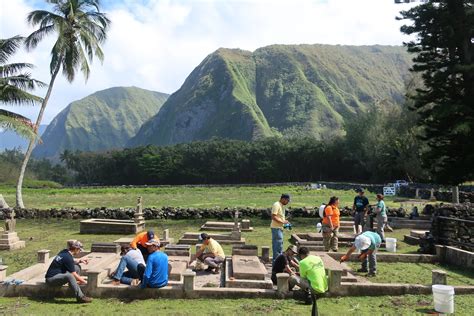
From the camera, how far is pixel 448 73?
23.5m

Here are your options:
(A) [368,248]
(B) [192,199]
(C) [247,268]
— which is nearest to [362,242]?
(A) [368,248]

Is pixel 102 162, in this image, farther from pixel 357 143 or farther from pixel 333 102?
pixel 333 102

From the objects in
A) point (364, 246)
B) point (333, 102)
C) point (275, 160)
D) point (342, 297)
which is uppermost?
point (333, 102)

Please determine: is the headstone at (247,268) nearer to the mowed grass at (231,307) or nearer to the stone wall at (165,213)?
the mowed grass at (231,307)

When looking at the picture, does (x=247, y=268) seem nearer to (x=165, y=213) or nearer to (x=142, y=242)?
(x=142, y=242)

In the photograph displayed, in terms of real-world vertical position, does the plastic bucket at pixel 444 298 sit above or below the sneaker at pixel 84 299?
above

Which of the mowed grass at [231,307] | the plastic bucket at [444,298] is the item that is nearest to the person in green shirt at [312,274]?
the mowed grass at [231,307]

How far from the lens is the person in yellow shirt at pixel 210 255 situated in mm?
11266

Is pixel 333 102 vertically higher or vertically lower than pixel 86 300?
higher

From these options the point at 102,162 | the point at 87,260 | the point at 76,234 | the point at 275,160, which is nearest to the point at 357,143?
the point at 275,160

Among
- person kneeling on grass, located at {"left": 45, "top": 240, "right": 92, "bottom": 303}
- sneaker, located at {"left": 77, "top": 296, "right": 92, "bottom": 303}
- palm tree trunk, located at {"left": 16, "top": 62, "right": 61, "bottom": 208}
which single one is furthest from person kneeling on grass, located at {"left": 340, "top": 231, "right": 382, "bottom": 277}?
palm tree trunk, located at {"left": 16, "top": 62, "right": 61, "bottom": 208}

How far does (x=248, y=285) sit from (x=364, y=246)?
295cm

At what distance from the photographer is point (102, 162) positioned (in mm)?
103312

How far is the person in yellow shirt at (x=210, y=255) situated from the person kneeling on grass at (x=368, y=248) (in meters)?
3.04
